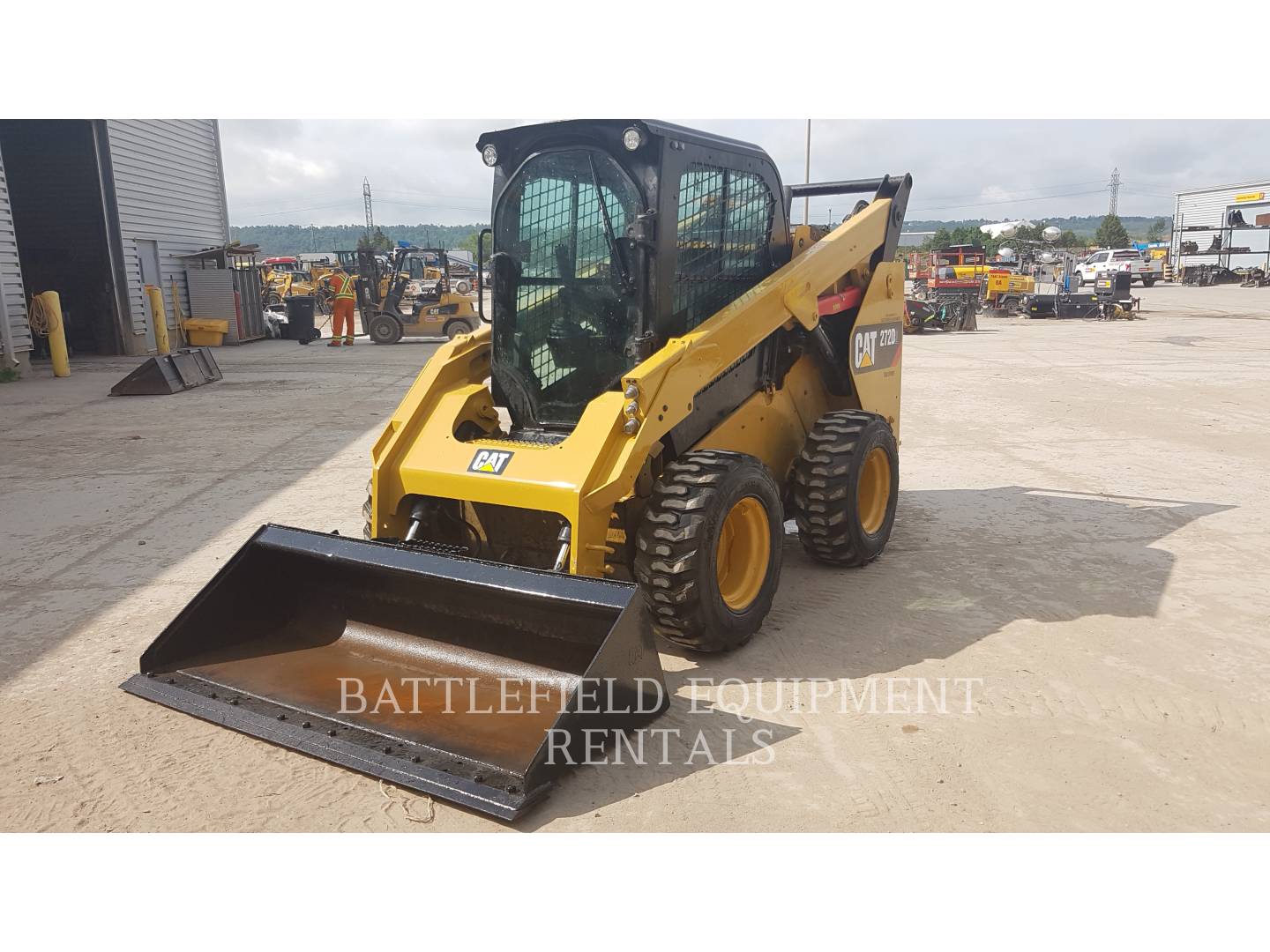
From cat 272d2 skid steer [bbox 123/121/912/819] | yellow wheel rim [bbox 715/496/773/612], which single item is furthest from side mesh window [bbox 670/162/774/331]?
yellow wheel rim [bbox 715/496/773/612]

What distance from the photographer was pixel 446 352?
5.11 meters

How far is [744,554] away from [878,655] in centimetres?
77

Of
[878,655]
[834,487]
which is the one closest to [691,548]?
[878,655]

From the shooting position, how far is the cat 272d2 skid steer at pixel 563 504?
11.7 ft

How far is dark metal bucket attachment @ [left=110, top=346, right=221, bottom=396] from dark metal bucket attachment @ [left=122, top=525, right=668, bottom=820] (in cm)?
1077

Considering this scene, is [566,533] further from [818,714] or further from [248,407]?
[248,407]

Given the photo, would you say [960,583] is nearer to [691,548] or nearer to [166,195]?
[691,548]

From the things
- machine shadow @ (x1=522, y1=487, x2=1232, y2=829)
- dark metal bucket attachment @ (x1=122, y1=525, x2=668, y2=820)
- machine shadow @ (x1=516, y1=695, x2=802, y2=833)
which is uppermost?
dark metal bucket attachment @ (x1=122, y1=525, x2=668, y2=820)

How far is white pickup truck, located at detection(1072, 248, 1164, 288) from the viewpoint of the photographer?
39.7 metres

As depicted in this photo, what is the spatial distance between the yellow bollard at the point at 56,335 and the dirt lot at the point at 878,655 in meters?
6.90

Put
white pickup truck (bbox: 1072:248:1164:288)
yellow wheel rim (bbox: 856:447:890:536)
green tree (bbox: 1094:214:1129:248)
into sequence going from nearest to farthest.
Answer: yellow wheel rim (bbox: 856:447:890:536), white pickup truck (bbox: 1072:248:1164:288), green tree (bbox: 1094:214:1129:248)

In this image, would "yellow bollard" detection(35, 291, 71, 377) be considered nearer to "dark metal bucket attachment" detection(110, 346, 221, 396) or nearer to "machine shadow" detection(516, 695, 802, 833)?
"dark metal bucket attachment" detection(110, 346, 221, 396)

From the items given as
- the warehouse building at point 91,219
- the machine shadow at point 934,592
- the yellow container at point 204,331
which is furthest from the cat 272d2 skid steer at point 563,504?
the yellow container at point 204,331

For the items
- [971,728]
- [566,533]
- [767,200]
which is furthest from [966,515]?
[566,533]
